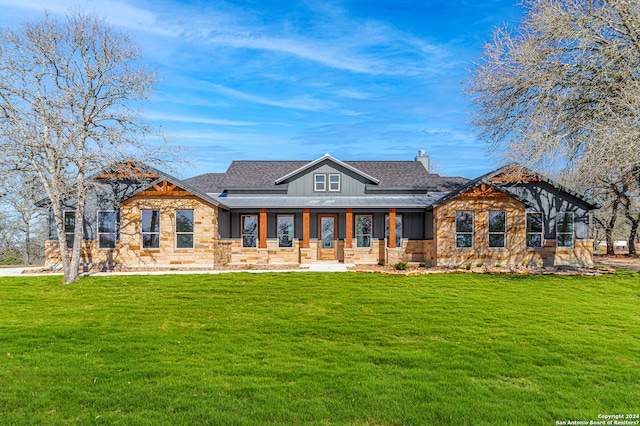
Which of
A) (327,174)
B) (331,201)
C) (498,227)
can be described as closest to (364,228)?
(331,201)

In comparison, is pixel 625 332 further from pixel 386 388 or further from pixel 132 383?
pixel 132 383

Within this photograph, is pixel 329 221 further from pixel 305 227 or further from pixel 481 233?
pixel 481 233

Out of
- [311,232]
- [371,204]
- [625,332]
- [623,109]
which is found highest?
[623,109]

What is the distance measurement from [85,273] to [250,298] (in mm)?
10405

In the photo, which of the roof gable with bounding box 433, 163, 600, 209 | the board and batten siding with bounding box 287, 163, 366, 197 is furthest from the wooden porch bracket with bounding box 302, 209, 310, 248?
the roof gable with bounding box 433, 163, 600, 209

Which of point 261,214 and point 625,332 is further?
point 261,214

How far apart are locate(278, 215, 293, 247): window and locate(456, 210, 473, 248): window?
8787mm

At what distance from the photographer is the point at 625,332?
8.49 metres

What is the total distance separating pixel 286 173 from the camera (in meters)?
24.4

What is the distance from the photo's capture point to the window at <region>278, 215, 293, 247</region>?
2153 centimetres

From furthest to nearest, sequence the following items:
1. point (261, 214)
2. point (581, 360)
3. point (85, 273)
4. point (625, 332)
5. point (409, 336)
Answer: point (261, 214)
point (85, 273)
point (625, 332)
point (409, 336)
point (581, 360)

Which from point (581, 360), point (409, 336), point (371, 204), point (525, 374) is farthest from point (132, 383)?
point (371, 204)

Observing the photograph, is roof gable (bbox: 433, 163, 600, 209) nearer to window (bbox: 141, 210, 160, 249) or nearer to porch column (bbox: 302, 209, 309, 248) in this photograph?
porch column (bbox: 302, 209, 309, 248)

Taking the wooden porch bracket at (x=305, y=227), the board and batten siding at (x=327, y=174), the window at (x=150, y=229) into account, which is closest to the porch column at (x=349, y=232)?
the wooden porch bracket at (x=305, y=227)
